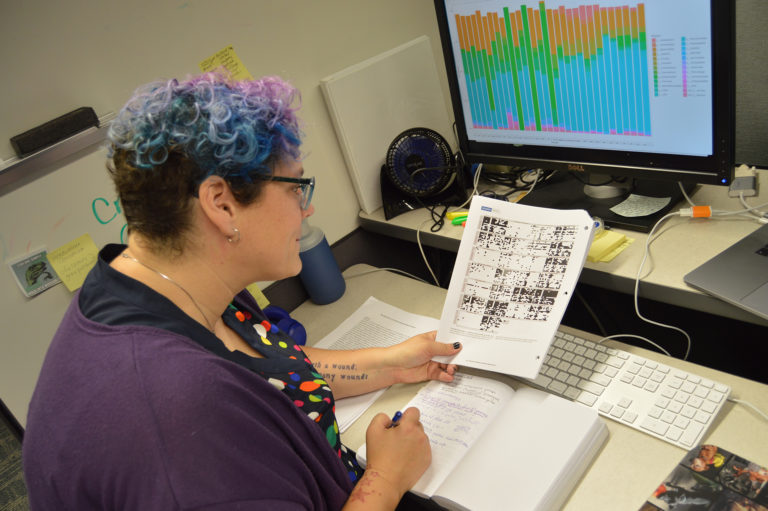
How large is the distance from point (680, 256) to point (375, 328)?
65 centimetres

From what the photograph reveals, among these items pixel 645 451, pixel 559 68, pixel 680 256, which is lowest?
pixel 645 451

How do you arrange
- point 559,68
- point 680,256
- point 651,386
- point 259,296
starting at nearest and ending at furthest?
1. point 651,386
2. point 680,256
3. point 559,68
4. point 259,296

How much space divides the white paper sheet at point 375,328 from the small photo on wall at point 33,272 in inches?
22.3

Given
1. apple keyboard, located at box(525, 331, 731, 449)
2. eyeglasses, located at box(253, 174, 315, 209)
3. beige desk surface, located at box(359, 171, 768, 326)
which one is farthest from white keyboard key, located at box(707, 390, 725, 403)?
eyeglasses, located at box(253, 174, 315, 209)

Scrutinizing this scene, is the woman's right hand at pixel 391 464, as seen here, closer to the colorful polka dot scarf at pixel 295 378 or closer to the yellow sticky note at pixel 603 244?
the colorful polka dot scarf at pixel 295 378

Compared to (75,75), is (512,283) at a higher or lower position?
lower

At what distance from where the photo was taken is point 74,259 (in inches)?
46.2

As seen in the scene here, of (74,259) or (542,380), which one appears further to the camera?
→ (74,259)

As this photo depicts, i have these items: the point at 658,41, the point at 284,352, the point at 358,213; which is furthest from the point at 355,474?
the point at 658,41

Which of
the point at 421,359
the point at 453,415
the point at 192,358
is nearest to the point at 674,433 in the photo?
the point at 453,415

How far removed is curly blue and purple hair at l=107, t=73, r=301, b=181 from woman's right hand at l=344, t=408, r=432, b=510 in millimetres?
477

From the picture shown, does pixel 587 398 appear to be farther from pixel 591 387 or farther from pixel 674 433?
pixel 674 433

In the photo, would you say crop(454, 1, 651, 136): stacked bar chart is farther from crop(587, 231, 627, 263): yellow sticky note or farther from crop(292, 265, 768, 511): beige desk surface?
→ crop(292, 265, 768, 511): beige desk surface

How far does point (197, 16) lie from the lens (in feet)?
4.20
